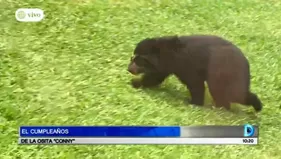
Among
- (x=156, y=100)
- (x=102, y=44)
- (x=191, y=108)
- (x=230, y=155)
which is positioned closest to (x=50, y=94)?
(x=102, y=44)

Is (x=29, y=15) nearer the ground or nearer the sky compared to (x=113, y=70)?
nearer the sky

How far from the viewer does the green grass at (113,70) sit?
1508mm

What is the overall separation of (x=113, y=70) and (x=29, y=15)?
0.32 metres

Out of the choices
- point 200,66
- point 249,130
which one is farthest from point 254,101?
point 200,66

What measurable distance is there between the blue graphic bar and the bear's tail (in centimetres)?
29

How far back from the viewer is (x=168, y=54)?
1.59 metres

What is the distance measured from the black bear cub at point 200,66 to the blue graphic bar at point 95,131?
0.15m

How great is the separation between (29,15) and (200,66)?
22.9 inches

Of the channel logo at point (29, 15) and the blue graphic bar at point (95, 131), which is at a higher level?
the channel logo at point (29, 15)

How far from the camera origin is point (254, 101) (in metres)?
1.59

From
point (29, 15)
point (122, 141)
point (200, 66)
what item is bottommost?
point (122, 141)

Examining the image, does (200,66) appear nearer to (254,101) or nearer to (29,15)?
(254,101)

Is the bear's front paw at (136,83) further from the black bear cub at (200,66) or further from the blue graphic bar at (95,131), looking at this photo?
the blue graphic bar at (95,131)

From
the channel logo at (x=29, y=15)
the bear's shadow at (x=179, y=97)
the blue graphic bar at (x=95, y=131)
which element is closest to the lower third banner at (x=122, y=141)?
the blue graphic bar at (x=95, y=131)
